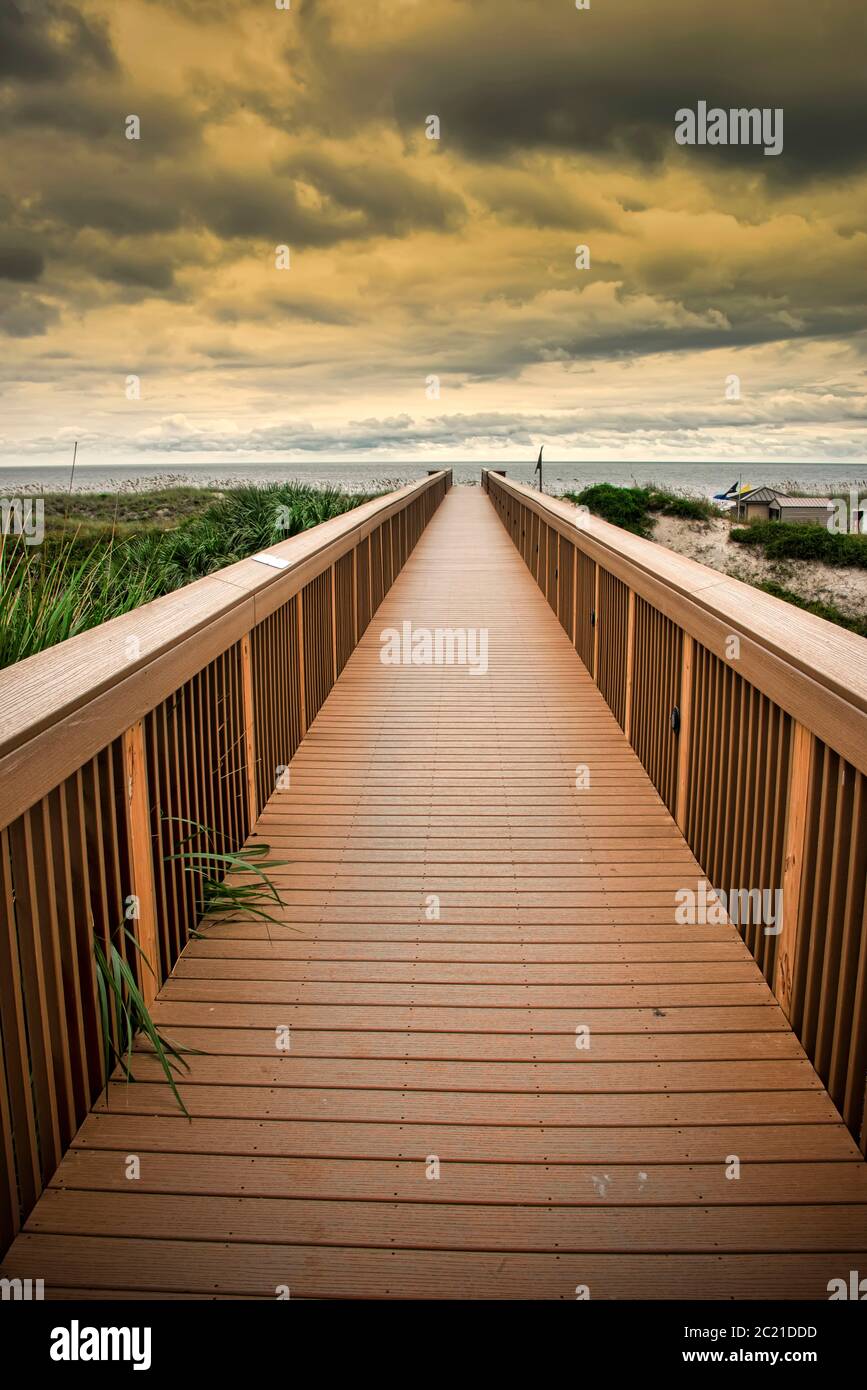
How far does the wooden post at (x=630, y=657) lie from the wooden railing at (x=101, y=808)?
2.14 meters

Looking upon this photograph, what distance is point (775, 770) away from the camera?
2.89 m

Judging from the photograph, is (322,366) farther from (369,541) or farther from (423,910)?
(423,910)

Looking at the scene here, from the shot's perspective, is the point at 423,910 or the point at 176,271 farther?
the point at 176,271

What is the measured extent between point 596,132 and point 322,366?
196 feet

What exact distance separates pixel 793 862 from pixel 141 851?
189 cm

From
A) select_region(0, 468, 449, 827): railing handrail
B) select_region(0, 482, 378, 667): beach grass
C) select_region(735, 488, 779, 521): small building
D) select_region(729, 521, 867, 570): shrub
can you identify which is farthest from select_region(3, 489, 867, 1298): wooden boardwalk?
select_region(735, 488, 779, 521): small building

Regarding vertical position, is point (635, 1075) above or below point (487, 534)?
below

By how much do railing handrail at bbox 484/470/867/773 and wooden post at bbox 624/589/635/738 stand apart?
357 mm

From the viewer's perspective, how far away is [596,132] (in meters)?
20.0

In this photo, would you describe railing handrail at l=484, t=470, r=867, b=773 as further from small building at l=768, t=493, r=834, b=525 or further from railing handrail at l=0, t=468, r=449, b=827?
small building at l=768, t=493, r=834, b=525

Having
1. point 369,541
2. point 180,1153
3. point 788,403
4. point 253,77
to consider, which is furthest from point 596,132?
point 788,403
